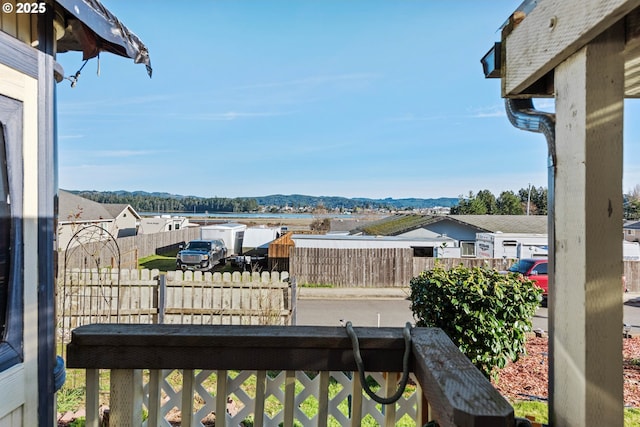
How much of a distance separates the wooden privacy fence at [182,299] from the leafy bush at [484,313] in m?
3.15

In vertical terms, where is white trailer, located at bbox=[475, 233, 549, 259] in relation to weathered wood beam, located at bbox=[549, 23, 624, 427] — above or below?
below

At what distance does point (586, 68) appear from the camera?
1020mm

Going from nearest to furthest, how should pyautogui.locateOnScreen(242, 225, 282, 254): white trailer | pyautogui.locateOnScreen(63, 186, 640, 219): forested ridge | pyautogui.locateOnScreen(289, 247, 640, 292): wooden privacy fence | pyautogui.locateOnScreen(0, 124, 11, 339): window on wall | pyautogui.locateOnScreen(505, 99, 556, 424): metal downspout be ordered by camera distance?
pyautogui.locateOnScreen(505, 99, 556, 424): metal downspout, pyautogui.locateOnScreen(0, 124, 11, 339): window on wall, pyautogui.locateOnScreen(289, 247, 640, 292): wooden privacy fence, pyautogui.locateOnScreen(242, 225, 282, 254): white trailer, pyautogui.locateOnScreen(63, 186, 640, 219): forested ridge

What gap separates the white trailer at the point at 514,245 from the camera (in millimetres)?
15391

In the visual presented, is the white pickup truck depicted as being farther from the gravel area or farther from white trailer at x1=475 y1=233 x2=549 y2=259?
the gravel area

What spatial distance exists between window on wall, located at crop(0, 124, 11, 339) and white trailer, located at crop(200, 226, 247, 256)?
65.3 ft

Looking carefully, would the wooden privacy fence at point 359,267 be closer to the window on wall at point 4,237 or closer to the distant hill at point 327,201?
the window on wall at point 4,237

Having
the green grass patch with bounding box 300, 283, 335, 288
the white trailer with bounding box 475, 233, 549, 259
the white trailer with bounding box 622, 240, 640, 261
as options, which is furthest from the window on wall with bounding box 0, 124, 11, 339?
the white trailer with bounding box 622, 240, 640, 261

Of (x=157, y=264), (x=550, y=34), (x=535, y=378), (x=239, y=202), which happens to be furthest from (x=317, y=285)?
(x=239, y=202)

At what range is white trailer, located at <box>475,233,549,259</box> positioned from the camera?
15.4m

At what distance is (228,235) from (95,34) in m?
20.3

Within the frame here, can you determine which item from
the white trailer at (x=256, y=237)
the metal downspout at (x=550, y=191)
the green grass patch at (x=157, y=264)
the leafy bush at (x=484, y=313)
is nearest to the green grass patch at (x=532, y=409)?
the leafy bush at (x=484, y=313)

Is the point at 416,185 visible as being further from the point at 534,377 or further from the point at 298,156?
the point at 534,377

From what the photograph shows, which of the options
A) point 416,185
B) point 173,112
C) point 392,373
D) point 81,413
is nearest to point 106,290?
point 81,413
